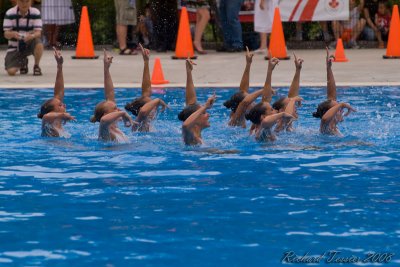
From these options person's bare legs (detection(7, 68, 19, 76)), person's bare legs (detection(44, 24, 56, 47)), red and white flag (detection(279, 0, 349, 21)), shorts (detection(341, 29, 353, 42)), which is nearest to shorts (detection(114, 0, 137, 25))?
person's bare legs (detection(44, 24, 56, 47))

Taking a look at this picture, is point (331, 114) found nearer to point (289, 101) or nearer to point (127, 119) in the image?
point (289, 101)

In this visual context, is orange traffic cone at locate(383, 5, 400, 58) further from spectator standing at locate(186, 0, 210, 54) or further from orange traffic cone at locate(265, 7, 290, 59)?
spectator standing at locate(186, 0, 210, 54)

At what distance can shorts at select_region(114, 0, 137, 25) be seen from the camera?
20.6 m

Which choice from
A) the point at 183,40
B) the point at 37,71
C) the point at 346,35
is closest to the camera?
the point at 37,71

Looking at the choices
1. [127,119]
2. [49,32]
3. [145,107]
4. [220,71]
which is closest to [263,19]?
[220,71]

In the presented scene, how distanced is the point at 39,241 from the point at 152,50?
49.1 feet

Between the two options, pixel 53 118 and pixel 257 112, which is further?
pixel 53 118

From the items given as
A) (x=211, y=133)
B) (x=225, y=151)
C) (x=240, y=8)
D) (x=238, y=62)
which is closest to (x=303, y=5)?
(x=240, y=8)

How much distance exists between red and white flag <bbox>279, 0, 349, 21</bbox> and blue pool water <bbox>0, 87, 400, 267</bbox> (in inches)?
337

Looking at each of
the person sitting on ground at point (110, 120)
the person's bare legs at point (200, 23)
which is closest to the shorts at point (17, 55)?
the person's bare legs at point (200, 23)

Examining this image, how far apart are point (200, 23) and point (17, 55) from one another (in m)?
4.66

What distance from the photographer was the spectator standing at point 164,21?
70.3 ft

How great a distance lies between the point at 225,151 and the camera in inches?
412

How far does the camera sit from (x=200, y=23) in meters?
20.7
